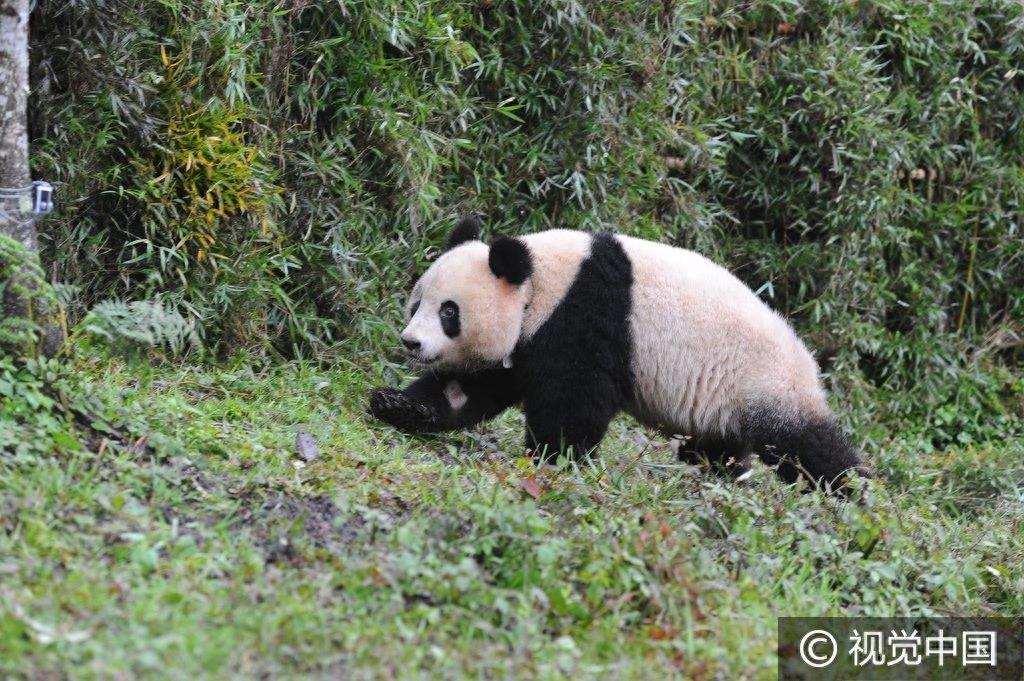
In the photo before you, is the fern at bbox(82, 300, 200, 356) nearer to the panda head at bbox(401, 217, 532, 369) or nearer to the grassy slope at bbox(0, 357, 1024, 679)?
the grassy slope at bbox(0, 357, 1024, 679)

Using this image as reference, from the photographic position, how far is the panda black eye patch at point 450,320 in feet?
20.6

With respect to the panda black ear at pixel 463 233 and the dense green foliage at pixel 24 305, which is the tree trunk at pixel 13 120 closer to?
the dense green foliage at pixel 24 305

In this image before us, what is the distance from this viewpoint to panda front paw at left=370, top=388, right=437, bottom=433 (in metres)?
6.46

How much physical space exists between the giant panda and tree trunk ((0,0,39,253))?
6.66 ft

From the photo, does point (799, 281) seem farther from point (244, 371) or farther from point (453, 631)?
point (453, 631)

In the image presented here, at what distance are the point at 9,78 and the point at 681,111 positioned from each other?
5418 millimetres

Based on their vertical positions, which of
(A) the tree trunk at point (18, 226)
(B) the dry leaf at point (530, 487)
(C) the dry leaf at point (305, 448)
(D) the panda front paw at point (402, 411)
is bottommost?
(D) the panda front paw at point (402, 411)

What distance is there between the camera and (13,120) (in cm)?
496

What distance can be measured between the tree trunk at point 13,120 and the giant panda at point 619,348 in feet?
6.66

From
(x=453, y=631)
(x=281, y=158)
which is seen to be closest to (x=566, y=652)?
(x=453, y=631)

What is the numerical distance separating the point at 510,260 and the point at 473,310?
0.33m

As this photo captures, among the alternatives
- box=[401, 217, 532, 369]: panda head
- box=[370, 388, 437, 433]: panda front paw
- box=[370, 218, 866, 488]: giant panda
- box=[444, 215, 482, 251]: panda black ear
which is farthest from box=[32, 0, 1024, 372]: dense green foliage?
box=[370, 218, 866, 488]: giant panda

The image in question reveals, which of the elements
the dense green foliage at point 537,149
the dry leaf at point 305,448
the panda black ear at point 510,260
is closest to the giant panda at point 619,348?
the panda black ear at point 510,260

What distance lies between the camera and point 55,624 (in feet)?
10.9
